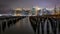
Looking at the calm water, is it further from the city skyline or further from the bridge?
the city skyline

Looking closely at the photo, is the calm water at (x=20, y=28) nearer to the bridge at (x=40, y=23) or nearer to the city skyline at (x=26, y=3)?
the bridge at (x=40, y=23)

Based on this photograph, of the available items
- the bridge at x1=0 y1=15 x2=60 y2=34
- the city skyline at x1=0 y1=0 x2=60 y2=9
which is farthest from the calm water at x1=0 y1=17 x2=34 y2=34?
the city skyline at x1=0 y1=0 x2=60 y2=9

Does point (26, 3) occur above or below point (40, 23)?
above

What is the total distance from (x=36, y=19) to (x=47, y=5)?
0.64ft

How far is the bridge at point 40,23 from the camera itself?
867mm

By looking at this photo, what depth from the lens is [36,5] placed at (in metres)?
0.88

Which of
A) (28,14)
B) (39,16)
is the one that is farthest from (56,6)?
(28,14)

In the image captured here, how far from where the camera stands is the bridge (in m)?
0.87

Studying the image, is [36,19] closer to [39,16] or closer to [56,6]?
[39,16]

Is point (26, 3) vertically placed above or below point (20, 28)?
above

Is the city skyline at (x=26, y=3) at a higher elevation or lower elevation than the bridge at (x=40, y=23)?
higher

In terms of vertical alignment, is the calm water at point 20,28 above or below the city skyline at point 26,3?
below

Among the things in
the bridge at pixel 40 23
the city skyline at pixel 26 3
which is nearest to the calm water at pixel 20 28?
the bridge at pixel 40 23

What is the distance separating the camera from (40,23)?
0.88 meters
